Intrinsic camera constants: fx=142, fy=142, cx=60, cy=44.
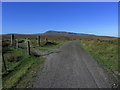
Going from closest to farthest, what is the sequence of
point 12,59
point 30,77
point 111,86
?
point 111,86
point 30,77
point 12,59

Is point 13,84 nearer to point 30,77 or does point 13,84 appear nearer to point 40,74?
point 30,77

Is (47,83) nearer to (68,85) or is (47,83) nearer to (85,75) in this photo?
(68,85)

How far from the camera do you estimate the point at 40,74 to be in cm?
715

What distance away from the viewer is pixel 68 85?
5.66 meters

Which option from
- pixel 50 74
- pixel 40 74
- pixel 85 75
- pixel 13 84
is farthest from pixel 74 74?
pixel 13 84

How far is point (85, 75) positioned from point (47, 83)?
2126 millimetres

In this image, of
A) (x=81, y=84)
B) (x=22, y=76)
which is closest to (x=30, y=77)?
(x=22, y=76)

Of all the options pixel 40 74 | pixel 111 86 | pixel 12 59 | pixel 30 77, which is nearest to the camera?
pixel 111 86

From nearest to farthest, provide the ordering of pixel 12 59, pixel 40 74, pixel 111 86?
pixel 111 86 → pixel 40 74 → pixel 12 59

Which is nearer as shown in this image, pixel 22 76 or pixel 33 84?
pixel 33 84

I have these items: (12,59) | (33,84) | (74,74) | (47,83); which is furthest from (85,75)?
(12,59)

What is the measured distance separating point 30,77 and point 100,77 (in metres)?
3.30

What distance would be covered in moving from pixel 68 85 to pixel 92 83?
104 centimetres

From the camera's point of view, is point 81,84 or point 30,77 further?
point 30,77
